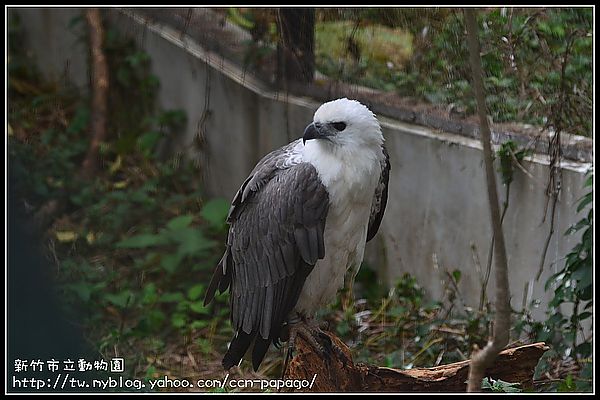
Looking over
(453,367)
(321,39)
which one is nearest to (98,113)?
(321,39)

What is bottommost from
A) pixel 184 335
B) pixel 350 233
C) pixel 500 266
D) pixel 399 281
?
pixel 184 335

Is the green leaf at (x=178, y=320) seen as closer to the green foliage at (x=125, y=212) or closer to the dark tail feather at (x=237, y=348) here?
the green foliage at (x=125, y=212)

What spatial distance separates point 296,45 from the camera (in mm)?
6195

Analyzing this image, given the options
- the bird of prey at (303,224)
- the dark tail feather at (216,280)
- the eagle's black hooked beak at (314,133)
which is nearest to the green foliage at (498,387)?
the bird of prey at (303,224)

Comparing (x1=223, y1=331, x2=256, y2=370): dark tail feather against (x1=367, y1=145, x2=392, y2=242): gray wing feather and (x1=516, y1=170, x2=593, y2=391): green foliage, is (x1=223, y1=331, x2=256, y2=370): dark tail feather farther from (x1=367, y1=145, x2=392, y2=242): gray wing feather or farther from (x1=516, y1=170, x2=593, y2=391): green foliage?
(x1=516, y1=170, x2=593, y2=391): green foliage

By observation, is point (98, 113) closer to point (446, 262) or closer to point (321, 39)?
point (321, 39)

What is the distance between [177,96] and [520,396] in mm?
4802

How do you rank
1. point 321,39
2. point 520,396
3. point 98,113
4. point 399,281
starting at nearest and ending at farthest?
point 520,396
point 399,281
point 321,39
point 98,113

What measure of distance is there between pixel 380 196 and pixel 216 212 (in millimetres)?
→ 2864

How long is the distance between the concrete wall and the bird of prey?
4.05ft

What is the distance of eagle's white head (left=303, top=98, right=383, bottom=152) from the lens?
3.61 meters

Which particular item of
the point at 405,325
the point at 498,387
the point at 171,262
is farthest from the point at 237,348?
the point at 171,262

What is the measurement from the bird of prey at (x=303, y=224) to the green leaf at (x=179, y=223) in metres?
2.39

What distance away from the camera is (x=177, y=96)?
7.40m
